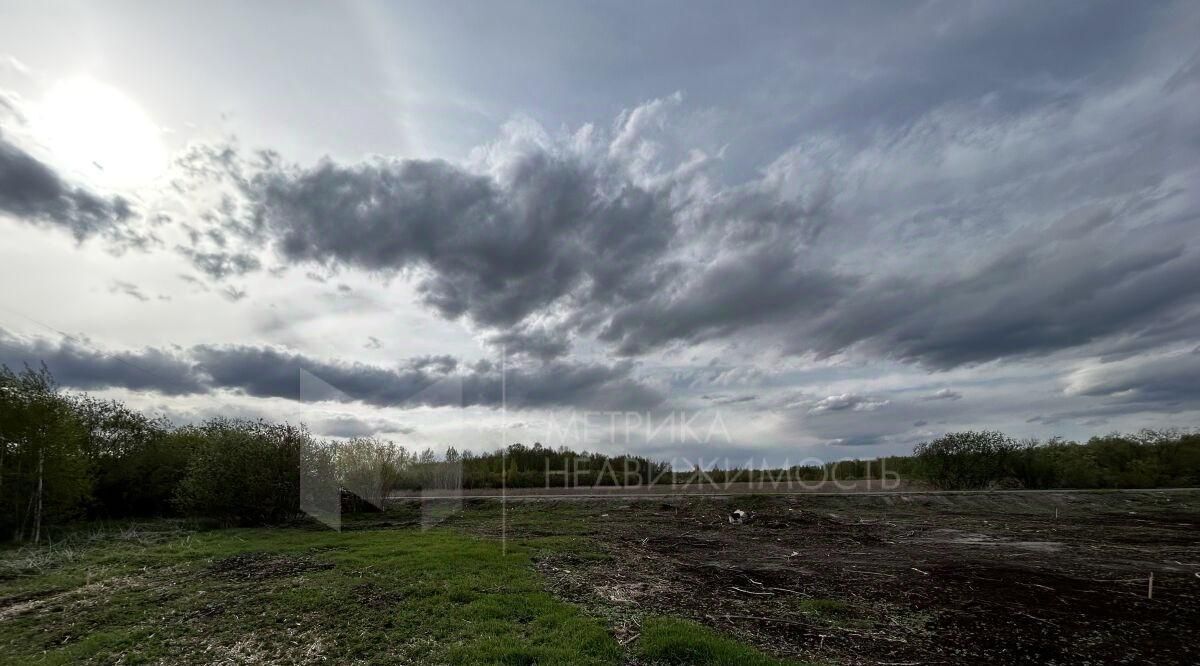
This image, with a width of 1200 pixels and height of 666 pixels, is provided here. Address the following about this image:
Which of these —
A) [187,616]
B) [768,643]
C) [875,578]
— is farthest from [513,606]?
[875,578]

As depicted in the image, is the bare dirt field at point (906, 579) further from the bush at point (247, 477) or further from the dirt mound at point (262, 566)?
the bush at point (247, 477)

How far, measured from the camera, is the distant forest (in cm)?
1628

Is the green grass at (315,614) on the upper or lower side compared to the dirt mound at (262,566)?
upper

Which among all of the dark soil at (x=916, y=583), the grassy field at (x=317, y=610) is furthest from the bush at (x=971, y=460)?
the grassy field at (x=317, y=610)

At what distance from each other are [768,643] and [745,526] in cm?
1125

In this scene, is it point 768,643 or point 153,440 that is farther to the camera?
point 153,440

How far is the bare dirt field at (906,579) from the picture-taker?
21.6 ft

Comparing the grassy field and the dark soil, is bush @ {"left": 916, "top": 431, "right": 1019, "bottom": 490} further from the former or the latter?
the grassy field

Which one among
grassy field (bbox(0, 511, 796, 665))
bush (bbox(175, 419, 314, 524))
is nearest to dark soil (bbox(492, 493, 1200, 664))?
grassy field (bbox(0, 511, 796, 665))

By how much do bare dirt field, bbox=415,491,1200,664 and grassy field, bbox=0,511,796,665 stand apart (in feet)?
2.05

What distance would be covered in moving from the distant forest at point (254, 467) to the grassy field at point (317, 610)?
14.4 feet

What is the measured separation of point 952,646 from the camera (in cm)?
648

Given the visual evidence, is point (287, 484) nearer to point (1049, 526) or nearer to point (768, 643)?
point (768, 643)

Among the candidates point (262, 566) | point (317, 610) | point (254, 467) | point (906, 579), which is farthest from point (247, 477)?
point (906, 579)
